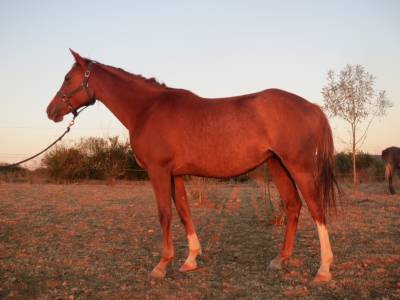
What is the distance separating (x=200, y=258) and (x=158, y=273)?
106 cm

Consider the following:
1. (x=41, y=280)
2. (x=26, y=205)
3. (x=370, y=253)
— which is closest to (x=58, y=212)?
(x=26, y=205)

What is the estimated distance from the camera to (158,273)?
4.62 meters

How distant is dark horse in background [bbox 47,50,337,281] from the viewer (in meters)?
4.69

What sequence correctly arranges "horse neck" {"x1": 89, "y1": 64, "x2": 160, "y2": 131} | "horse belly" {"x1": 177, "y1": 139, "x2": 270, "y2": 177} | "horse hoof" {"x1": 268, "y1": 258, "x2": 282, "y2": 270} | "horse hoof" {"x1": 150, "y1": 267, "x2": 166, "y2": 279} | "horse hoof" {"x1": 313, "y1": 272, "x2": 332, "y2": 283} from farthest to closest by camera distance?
"horse neck" {"x1": 89, "y1": 64, "x2": 160, "y2": 131}
"horse hoof" {"x1": 268, "y1": 258, "x2": 282, "y2": 270}
"horse belly" {"x1": 177, "y1": 139, "x2": 270, "y2": 177}
"horse hoof" {"x1": 150, "y1": 267, "x2": 166, "y2": 279}
"horse hoof" {"x1": 313, "y1": 272, "x2": 332, "y2": 283}

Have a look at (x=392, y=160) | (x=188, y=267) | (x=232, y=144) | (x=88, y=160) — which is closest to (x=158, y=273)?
(x=188, y=267)

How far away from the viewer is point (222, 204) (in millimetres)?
12125

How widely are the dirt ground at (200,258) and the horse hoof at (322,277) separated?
7 centimetres

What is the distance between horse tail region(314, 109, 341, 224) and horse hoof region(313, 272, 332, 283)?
0.73 meters

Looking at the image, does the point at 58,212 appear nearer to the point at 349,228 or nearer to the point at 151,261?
the point at 151,261

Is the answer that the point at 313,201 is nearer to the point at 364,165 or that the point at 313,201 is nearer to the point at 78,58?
the point at 78,58

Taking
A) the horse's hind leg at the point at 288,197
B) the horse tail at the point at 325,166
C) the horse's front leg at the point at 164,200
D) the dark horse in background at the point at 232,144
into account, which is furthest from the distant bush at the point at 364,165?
the horse's front leg at the point at 164,200

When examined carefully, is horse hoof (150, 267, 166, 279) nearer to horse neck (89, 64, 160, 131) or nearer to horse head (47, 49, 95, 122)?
horse neck (89, 64, 160, 131)

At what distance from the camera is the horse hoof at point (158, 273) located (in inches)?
181

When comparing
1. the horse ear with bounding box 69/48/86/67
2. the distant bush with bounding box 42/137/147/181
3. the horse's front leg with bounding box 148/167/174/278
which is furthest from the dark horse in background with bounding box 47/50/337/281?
the distant bush with bounding box 42/137/147/181
